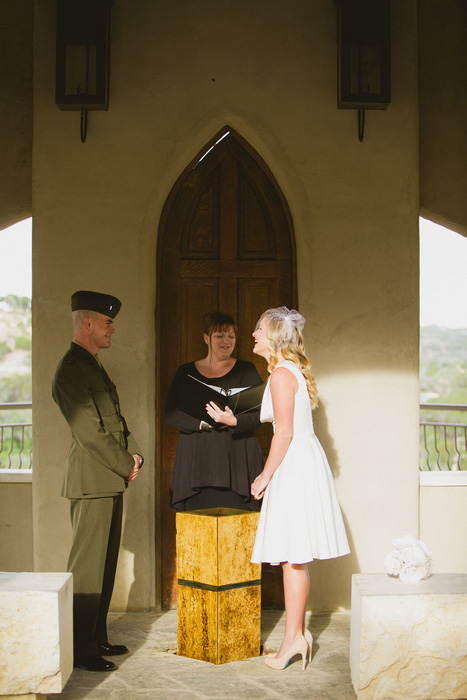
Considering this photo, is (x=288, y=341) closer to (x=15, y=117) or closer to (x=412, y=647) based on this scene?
(x=412, y=647)

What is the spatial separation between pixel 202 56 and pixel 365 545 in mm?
3379

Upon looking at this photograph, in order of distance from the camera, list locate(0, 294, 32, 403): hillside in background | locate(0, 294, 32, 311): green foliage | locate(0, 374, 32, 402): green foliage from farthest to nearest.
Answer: locate(0, 374, 32, 402): green foliage < locate(0, 294, 32, 403): hillside in background < locate(0, 294, 32, 311): green foliage

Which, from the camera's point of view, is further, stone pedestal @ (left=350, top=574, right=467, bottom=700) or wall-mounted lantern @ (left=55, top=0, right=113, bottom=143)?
wall-mounted lantern @ (left=55, top=0, right=113, bottom=143)

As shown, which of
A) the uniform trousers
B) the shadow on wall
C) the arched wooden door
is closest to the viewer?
the uniform trousers

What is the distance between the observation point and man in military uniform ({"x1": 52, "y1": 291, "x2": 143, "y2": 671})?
3.60m

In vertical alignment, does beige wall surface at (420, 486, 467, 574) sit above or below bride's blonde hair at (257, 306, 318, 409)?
below

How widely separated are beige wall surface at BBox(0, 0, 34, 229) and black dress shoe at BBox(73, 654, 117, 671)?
3.02 m

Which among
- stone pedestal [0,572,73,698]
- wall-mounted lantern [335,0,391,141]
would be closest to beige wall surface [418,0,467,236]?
wall-mounted lantern [335,0,391,141]

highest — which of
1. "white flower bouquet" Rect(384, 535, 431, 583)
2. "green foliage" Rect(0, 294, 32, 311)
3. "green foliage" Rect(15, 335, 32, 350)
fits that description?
"green foliage" Rect(0, 294, 32, 311)

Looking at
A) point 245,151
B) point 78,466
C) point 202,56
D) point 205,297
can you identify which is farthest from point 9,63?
point 78,466

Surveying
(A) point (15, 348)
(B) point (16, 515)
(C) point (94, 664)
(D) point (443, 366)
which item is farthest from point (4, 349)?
(C) point (94, 664)

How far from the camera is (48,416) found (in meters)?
4.62

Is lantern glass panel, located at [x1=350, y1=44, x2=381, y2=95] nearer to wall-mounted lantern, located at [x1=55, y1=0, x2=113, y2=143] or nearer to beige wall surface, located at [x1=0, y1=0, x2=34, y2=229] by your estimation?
wall-mounted lantern, located at [x1=55, y1=0, x2=113, y2=143]

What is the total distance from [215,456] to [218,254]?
4.76 feet
